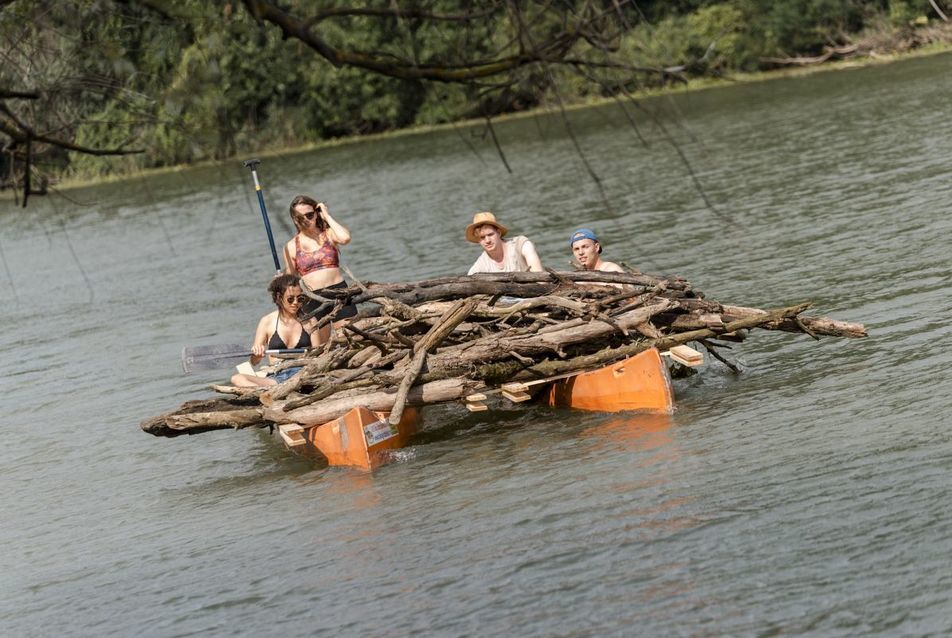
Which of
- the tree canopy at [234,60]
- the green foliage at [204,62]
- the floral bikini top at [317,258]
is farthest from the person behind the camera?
the floral bikini top at [317,258]

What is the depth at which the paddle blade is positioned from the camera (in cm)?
1212

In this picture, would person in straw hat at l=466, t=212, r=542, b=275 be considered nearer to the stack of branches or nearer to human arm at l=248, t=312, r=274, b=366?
the stack of branches

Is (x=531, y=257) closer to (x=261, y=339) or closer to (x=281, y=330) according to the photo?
(x=281, y=330)

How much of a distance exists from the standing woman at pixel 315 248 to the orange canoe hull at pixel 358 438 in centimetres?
120

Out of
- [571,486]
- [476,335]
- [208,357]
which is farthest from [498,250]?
[571,486]

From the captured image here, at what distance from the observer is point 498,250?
1147cm

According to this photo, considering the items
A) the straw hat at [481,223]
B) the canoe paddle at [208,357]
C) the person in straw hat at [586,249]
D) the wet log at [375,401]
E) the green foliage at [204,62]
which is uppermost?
the green foliage at [204,62]

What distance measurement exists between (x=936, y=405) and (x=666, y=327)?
197 cm

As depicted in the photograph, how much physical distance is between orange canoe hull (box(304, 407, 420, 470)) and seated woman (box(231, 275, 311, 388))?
0.99 meters

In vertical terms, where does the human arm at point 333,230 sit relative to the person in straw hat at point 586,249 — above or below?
above

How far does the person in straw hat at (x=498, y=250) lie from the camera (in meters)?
11.3

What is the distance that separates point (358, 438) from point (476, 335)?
3.87ft

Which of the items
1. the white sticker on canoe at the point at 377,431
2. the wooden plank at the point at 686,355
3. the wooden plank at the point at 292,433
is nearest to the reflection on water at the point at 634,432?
the wooden plank at the point at 686,355

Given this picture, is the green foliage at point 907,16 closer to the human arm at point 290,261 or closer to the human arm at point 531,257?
the human arm at point 531,257
